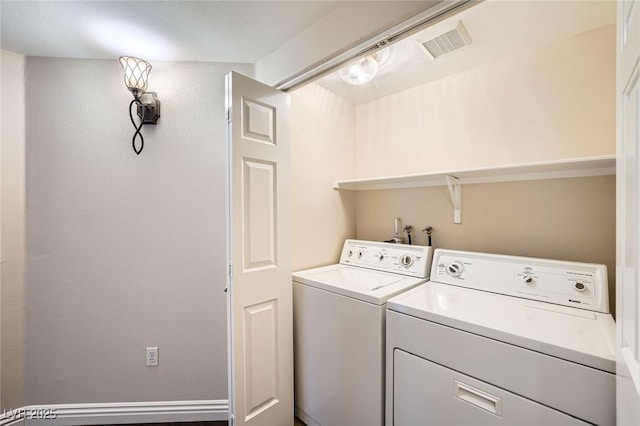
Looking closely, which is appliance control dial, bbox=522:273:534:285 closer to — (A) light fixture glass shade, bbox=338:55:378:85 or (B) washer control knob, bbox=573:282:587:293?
(B) washer control knob, bbox=573:282:587:293

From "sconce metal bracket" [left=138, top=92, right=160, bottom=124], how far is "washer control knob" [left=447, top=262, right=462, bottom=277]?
6.51ft

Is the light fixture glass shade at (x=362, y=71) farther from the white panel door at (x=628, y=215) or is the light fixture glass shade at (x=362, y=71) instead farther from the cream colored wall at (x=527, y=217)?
the white panel door at (x=628, y=215)

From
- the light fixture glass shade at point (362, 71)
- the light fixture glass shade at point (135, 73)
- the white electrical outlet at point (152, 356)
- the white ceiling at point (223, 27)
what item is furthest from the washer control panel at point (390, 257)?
the light fixture glass shade at point (135, 73)

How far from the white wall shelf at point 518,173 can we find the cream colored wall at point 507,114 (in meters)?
0.11

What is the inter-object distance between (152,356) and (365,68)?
7.36ft

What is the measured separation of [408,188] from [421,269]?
0.63m

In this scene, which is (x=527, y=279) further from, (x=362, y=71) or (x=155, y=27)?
(x=155, y=27)

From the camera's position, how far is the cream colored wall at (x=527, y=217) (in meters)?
1.33

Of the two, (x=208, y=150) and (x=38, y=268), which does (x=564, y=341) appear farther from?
(x=38, y=268)

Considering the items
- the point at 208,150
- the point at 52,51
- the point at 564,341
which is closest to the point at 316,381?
the point at 564,341

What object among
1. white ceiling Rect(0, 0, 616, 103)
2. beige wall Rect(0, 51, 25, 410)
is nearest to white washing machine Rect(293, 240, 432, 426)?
white ceiling Rect(0, 0, 616, 103)

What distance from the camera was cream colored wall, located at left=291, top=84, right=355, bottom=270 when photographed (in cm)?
186

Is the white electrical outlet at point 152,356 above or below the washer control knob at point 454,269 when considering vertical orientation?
below

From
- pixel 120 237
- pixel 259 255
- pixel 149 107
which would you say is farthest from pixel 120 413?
pixel 149 107
